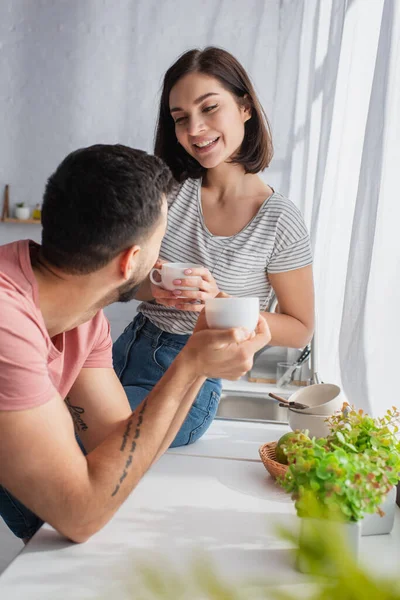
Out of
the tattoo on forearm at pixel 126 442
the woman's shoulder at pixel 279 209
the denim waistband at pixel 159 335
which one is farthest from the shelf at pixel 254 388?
the tattoo on forearm at pixel 126 442

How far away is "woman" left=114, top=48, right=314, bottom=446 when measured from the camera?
1705 mm

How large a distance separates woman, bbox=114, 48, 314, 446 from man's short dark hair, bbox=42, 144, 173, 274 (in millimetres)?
595

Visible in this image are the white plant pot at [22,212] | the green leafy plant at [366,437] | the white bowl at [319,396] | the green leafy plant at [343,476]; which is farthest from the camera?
the white plant pot at [22,212]

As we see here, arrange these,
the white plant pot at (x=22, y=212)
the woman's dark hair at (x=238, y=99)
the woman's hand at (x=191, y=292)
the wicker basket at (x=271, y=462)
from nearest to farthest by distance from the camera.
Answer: the wicker basket at (x=271, y=462) → the woman's hand at (x=191, y=292) → the woman's dark hair at (x=238, y=99) → the white plant pot at (x=22, y=212)

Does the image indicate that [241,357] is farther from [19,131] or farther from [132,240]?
[19,131]

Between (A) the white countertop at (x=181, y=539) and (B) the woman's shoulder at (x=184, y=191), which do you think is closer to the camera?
(A) the white countertop at (x=181, y=539)

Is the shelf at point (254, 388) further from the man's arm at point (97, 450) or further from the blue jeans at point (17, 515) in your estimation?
the man's arm at point (97, 450)

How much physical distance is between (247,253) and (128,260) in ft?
2.27

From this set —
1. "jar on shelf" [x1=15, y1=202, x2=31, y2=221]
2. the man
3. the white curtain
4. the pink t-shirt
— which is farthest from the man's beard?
"jar on shelf" [x1=15, y1=202, x2=31, y2=221]

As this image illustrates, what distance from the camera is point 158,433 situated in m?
1.03

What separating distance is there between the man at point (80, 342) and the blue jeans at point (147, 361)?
436mm

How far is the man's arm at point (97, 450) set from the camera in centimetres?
88

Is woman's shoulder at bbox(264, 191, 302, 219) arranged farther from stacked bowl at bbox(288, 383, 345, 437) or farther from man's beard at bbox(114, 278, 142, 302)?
man's beard at bbox(114, 278, 142, 302)

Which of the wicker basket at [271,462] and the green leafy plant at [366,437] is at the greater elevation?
the green leafy plant at [366,437]
